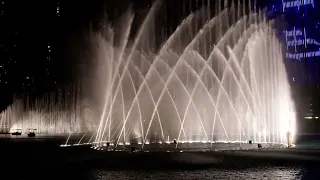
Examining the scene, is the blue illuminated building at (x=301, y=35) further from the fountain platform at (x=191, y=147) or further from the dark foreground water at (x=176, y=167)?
the dark foreground water at (x=176, y=167)

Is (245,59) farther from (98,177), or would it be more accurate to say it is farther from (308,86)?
(308,86)

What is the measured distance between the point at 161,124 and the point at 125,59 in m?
27.7

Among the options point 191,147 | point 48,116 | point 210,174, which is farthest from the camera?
point 48,116

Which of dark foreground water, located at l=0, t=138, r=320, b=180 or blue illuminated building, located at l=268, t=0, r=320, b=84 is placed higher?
blue illuminated building, located at l=268, t=0, r=320, b=84

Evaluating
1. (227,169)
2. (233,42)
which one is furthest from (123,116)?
(227,169)

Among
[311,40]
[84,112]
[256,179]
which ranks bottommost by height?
[256,179]

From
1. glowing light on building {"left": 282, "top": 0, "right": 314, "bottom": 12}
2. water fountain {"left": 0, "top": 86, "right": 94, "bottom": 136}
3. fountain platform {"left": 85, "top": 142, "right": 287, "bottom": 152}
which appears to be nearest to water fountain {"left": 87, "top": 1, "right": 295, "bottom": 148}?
fountain platform {"left": 85, "top": 142, "right": 287, "bottom": 152}

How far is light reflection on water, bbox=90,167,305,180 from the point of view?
42.8ft

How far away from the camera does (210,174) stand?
1367 cm

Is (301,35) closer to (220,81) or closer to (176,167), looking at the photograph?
(220,81)

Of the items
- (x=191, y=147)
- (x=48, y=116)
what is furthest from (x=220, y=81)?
(x=48, y=116)

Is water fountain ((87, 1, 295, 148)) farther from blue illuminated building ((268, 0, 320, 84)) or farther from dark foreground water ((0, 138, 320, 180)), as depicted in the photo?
blue illuminated building ((268, 0, 320, 84))

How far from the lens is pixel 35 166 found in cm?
1698

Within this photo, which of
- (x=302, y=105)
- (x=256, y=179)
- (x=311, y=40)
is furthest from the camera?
(x=311, y=40)
